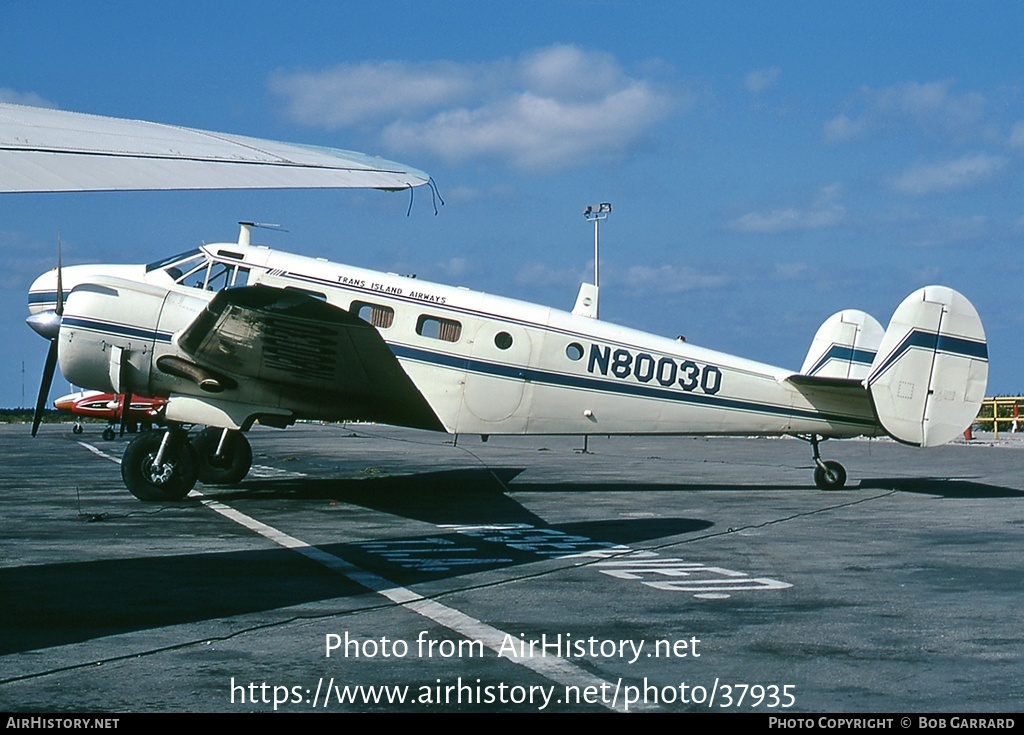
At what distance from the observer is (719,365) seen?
17.6m

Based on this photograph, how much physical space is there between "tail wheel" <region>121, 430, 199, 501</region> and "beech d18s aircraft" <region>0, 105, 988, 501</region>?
0.07 feet

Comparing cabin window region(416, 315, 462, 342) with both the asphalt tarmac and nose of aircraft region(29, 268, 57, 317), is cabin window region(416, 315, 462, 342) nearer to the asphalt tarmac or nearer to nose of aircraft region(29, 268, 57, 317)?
the asphalt tarmac

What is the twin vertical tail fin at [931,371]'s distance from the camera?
55.7 ft

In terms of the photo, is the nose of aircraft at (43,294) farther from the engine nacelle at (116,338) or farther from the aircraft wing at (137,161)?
the aircraft wing at (137,161)

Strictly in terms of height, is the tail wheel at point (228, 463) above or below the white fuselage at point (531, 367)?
below

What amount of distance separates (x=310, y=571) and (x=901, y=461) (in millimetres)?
22094

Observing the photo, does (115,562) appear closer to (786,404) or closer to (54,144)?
(54,144)

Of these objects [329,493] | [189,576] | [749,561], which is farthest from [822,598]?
[329,493]

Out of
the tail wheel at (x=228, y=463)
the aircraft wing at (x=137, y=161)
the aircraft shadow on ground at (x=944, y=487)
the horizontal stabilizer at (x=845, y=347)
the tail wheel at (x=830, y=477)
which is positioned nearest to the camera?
the aircraft wing at (x=137, y=161)

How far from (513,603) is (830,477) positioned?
11.9m

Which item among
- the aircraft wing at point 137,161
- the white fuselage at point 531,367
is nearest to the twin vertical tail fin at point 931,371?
the white fuselage at point 531,367

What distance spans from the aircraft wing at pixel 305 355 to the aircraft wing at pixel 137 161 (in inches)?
214

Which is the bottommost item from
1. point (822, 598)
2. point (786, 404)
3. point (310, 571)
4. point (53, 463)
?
point (53, 463)

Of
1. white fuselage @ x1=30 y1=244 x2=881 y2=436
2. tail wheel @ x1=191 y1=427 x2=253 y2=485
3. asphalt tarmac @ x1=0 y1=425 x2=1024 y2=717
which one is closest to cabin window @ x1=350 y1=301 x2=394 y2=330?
white fuselage @ x1=30 y1=244 x2=881 y2=436
